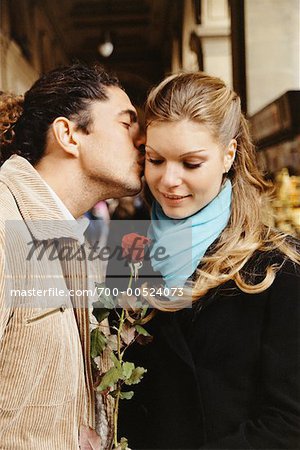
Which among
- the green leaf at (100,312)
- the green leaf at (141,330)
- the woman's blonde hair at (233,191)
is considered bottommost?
the green leaf at (141,330)

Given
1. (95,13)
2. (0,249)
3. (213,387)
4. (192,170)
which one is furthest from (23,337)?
(95,13)

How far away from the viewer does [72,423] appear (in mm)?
1814

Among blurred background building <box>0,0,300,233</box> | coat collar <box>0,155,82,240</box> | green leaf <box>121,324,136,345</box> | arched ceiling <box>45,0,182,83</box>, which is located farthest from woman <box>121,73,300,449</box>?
arched ceiling <box>45,0,182,83</box>

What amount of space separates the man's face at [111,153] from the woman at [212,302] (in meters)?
0.21

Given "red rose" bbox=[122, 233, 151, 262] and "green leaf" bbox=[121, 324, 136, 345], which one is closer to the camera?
"green leaf" bbox=[121, 324, 136, 345]

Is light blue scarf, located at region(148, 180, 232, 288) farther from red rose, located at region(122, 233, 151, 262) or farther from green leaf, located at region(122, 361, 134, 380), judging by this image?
green leaf, located at region(122, 361, 134, 380)

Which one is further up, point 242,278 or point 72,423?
point 242,278

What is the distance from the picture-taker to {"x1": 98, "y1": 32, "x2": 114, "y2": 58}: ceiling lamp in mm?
3416

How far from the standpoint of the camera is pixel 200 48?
3713 mm

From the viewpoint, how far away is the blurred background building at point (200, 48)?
3.14 meters

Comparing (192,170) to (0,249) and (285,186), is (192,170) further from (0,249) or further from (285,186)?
(285,186)

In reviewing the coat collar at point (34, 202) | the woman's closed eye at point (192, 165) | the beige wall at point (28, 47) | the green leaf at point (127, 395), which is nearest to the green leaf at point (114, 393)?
the green leaf at point (127, 395)

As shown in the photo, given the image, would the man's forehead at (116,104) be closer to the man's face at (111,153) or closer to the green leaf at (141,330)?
the man's face at (111,153)

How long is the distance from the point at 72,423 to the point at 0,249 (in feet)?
1.77
